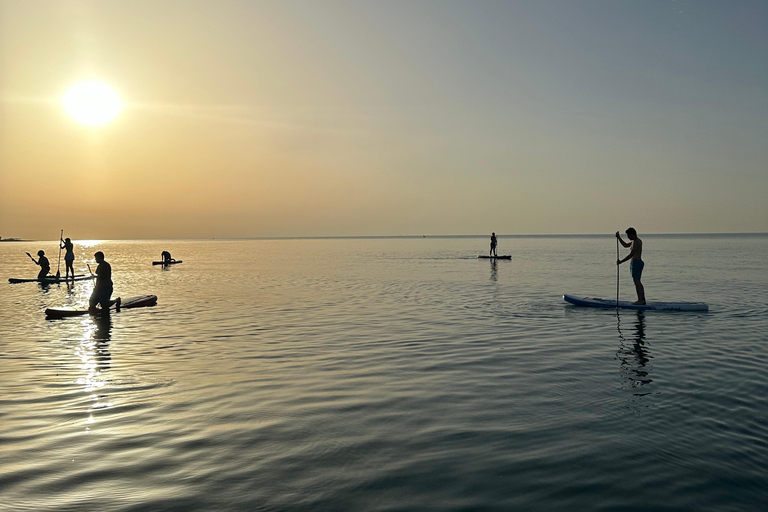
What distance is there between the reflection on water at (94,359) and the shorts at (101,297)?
70 centimetres

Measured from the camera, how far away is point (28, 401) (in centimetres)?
963

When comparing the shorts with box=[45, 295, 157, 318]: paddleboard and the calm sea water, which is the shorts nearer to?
box=[45, 295, 157, 318]: paddleboard

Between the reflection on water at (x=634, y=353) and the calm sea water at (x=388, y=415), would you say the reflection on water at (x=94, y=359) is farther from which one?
the reflection on water at (x=634, y=353)

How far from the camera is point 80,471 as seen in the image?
6.50m

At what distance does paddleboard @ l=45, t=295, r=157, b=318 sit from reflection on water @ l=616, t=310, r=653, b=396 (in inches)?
759

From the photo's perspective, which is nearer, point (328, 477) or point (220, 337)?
point (328, 477)

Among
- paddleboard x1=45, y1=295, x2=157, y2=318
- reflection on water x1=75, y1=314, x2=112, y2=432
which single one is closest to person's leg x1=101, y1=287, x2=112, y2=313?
reflection on water x1=75, y1=314, x2=112, y2=432

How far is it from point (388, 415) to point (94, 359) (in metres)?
8.59

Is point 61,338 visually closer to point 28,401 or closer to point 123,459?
point 28,401

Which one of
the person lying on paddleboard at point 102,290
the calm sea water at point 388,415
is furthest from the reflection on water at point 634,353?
the person lying on paddleboard at point 102,290

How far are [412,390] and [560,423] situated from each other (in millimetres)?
3005

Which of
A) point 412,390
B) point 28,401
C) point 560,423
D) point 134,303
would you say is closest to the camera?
point 560,423

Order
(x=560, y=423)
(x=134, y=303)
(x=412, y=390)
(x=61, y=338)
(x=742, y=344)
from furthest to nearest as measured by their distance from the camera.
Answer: (x=134, y=303)
(x=61, y=338)
(x=742, y=344)
(x=412, y=390)
(x=560, y=423)

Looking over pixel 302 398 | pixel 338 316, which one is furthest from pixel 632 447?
pixel 338 316
